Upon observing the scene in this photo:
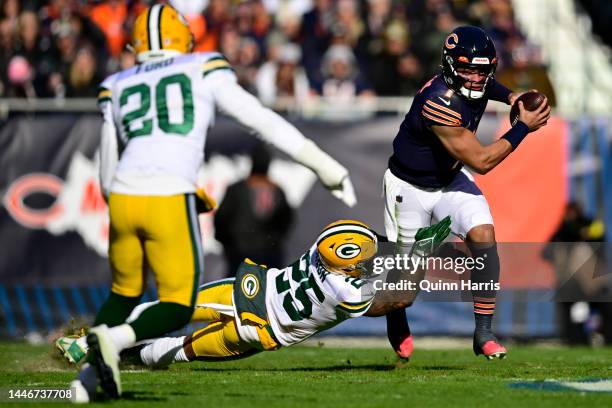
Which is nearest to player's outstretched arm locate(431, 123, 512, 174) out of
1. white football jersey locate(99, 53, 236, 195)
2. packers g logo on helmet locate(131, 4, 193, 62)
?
white football jersey locate(99, 53, 236, 195)

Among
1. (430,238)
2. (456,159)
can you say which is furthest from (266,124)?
(456,159)

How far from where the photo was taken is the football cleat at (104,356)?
20.6ft

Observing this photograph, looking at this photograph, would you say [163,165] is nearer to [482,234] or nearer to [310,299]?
[310,299]

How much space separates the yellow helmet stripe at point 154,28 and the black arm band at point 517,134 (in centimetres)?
274

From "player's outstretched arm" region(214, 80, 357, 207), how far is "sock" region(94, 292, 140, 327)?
1.18 m

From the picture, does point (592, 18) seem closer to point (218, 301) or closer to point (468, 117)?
point (468, 117)

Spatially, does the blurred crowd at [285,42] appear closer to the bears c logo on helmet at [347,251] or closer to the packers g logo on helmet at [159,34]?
the bears c logo on helmet at [347,251]

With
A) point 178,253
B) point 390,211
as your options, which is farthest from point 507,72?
point 178,253

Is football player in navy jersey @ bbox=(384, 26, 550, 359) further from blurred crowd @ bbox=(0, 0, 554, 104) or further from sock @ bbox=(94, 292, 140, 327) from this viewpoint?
blurred crowd @ bbox=(0, 0, 554, 104)

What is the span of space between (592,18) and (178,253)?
1365 centimetres

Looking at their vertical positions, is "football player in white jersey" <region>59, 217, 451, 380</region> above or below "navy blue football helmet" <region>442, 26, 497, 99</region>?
below

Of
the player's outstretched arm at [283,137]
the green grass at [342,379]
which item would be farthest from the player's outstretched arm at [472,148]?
the player's outstretched arm at [283,137]

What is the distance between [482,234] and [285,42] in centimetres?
769

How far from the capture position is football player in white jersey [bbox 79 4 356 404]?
21.4 ft
